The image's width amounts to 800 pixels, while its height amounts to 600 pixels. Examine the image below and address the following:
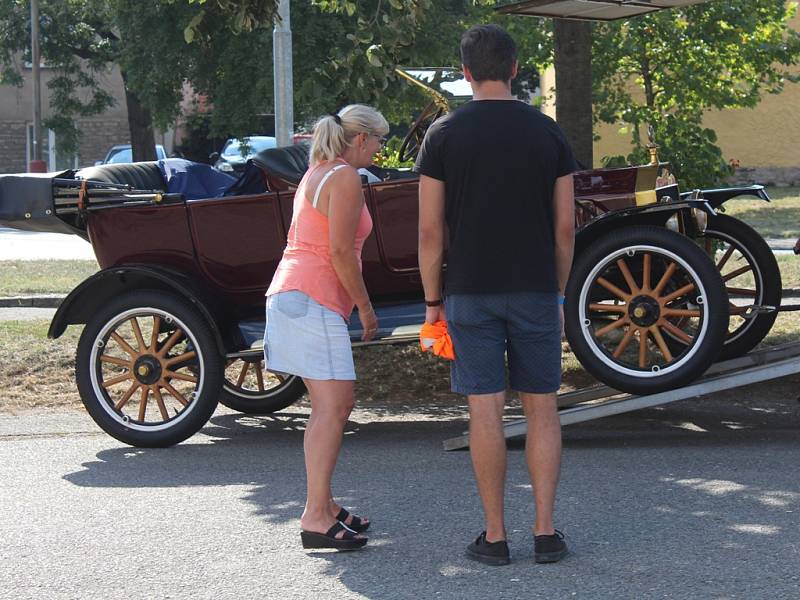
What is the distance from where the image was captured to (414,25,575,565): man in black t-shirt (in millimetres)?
4637

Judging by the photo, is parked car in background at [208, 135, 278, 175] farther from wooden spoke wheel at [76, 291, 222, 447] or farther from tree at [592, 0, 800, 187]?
wooden spoke wheel at [76, 291, 222, 447]

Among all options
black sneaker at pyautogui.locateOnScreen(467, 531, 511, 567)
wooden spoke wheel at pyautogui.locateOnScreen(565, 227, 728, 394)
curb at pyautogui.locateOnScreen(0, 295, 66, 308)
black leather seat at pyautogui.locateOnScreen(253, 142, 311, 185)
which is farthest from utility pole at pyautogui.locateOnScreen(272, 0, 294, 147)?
black sneaker at pyautogui.locateOnScreen(467, 531, 511, 567)

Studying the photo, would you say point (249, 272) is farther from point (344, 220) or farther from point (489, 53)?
point (489, 53)

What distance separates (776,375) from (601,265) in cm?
98

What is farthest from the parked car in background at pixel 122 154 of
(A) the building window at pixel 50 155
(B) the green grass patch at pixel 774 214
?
(B) the green grass patch at pixel 774 214

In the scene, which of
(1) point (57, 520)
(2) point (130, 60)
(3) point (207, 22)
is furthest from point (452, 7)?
(1) point (57, 520)

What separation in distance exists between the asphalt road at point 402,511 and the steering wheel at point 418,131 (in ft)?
5.05

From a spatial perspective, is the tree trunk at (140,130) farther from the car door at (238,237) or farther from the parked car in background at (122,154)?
the car door at (238,237)

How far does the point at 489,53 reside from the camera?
464cm

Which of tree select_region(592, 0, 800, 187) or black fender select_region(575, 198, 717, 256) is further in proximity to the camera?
tree select_region(592, 0, 800, 187)

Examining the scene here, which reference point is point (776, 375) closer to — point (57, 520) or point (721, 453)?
point (721, 453)

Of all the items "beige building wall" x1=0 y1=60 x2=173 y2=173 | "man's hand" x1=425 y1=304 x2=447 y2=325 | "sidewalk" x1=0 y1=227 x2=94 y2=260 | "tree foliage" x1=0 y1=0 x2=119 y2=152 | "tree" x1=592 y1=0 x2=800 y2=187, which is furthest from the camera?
"beige building wall" x1=0 y1=60 x2=173 y2=173

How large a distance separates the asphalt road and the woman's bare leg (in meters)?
0.15

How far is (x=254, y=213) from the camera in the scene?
7.14 meters
